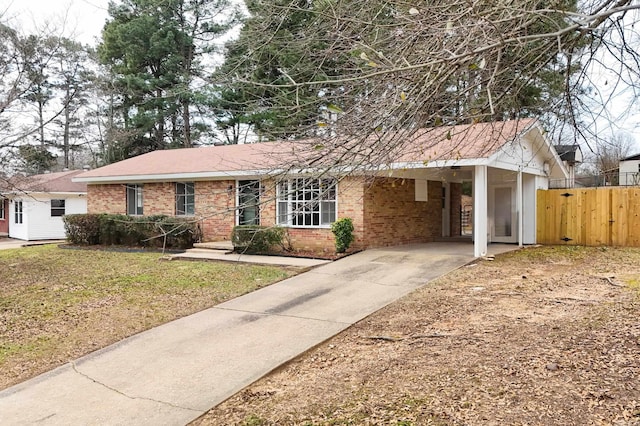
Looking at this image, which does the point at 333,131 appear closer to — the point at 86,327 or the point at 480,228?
the point at 86,327

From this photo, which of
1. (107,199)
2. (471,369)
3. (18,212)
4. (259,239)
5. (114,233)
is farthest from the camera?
(18,212)

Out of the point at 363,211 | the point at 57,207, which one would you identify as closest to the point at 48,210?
the point at 57,207

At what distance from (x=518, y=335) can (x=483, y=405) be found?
1994mm

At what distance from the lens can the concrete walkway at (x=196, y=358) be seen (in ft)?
14.8

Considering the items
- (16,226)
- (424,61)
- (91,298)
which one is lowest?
(91,298)

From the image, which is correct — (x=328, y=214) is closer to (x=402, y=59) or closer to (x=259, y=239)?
(x=259, y=239)

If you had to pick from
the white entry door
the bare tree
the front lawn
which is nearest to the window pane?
the front lawn

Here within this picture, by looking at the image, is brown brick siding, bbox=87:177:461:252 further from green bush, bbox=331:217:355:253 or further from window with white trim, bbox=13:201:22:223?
window with white trim, bbox=13:201:22:223

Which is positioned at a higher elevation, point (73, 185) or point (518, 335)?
point (73, 185)

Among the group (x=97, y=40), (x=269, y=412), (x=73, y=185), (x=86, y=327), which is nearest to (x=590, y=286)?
(x=269, y=412)

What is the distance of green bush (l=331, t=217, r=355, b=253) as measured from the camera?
42.1 feet

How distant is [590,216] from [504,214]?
246cm

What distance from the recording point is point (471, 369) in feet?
15.5

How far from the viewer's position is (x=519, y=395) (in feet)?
13.3
